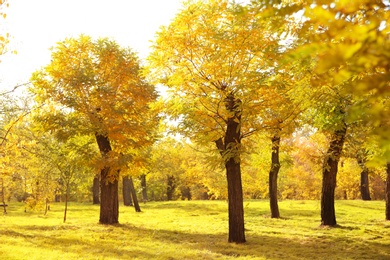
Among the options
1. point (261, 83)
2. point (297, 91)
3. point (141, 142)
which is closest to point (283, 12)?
point (297, 91)

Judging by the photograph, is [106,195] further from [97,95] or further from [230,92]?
[230,92]

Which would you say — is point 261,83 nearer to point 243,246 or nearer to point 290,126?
point 290,126

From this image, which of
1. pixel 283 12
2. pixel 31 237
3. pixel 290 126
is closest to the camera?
pixel 283 12

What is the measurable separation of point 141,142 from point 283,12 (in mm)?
14968

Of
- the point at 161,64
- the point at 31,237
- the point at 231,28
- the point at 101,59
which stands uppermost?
the point at 101,59

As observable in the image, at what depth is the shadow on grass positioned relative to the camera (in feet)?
33.3

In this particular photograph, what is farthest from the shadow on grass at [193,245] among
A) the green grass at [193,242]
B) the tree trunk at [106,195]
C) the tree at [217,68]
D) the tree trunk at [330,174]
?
the tree trunk at [106,195]

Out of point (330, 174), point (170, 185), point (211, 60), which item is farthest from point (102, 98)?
point (170, 185)

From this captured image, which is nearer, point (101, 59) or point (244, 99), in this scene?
point (244, 99)

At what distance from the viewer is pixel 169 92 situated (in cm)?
1138

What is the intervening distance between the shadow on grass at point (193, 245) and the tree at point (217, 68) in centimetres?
135

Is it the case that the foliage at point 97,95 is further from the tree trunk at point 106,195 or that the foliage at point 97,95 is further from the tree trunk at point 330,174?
the tree trunk at point 330,174

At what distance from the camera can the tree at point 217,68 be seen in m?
10.5

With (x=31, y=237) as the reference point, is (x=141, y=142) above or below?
above
